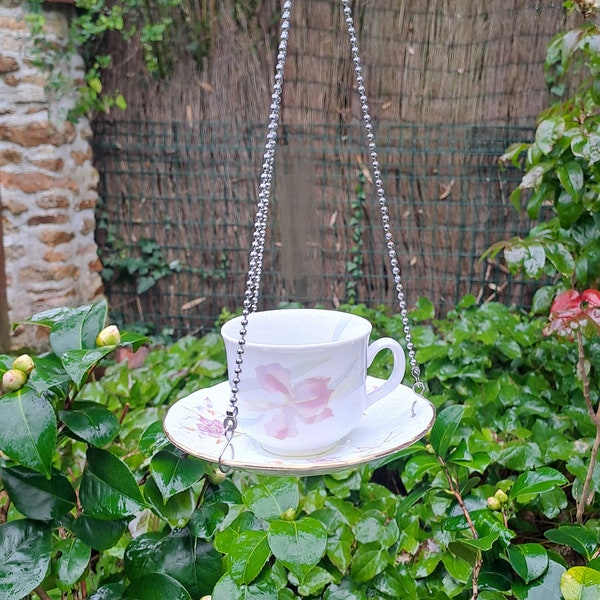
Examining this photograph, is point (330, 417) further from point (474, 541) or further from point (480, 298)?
point (480, 298)

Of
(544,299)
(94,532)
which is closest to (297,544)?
(94,532)

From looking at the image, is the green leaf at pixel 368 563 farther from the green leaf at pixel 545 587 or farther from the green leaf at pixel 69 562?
the green leaf at pixel 69 562

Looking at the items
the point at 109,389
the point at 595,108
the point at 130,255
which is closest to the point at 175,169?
the point at 130,255

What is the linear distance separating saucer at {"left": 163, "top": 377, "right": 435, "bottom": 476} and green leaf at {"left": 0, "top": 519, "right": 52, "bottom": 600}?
0.78ft

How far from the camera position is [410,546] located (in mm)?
1215

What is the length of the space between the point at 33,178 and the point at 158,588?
2.08 meters

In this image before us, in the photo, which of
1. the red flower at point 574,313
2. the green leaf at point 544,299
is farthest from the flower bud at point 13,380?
the green leaf at point 544,299

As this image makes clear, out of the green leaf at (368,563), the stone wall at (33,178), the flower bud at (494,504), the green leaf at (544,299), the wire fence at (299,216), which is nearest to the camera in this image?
the flower bud at (494,504)

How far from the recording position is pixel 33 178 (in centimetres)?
Result: 246

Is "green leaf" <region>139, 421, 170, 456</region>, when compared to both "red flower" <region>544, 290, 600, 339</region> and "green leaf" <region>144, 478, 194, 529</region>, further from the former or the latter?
"red flower" <region>544, 290, 600, 339</region>

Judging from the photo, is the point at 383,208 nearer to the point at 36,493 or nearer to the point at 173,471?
the point at 173,471

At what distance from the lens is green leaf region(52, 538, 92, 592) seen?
78cm

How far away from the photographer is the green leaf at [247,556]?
0.71 metres

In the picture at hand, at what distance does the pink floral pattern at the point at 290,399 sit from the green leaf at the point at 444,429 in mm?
295
